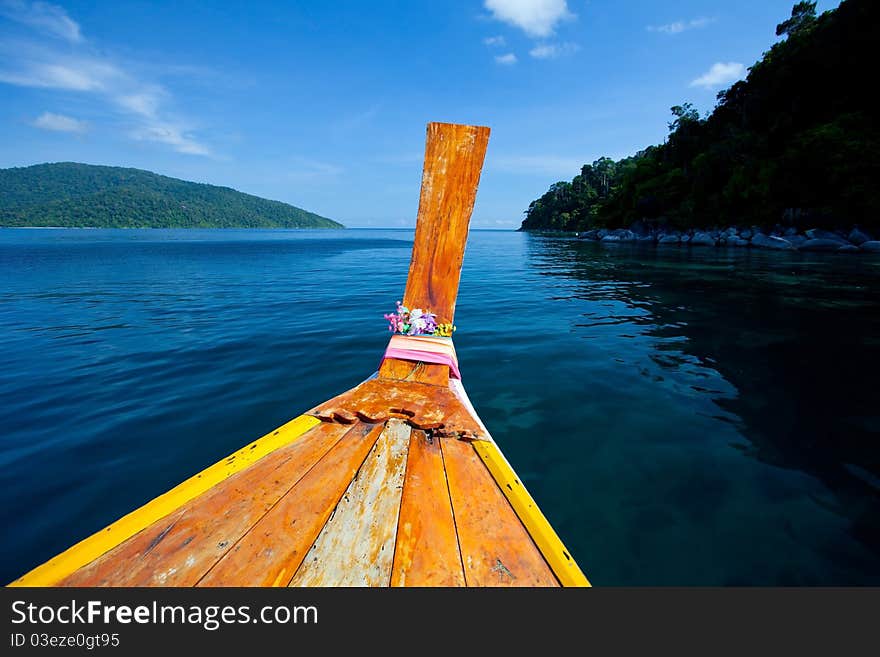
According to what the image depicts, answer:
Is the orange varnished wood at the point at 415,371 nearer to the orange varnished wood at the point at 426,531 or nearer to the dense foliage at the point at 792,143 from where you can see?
the orange varnished wood at the point at 426,531

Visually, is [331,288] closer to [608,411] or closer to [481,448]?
[608,411]

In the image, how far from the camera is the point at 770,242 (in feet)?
89.9

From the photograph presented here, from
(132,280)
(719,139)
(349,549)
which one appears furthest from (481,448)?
(719,139)

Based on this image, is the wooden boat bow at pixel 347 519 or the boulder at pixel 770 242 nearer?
the wooden boat bow at pixel 347 519

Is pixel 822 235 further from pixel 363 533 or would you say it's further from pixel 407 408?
Result: pixel 363 533

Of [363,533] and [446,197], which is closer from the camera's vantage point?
[363,533]

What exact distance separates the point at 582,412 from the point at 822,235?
34478mm

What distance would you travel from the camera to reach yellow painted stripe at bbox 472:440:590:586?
4.21 feet

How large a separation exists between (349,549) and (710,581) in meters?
2.26

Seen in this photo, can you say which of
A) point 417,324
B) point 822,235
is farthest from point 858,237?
point 417,324

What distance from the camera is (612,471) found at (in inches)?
121

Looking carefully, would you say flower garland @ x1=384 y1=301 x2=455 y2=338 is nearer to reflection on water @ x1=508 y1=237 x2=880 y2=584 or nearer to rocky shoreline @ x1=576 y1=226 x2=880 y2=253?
reflection on water @ x1=508 y1=237 x2=880 y2=584

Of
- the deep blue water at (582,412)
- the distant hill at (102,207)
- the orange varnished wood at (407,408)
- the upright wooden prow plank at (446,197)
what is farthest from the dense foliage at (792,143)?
the distant hill at (102,207)

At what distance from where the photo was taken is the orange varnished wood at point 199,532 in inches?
48.4
